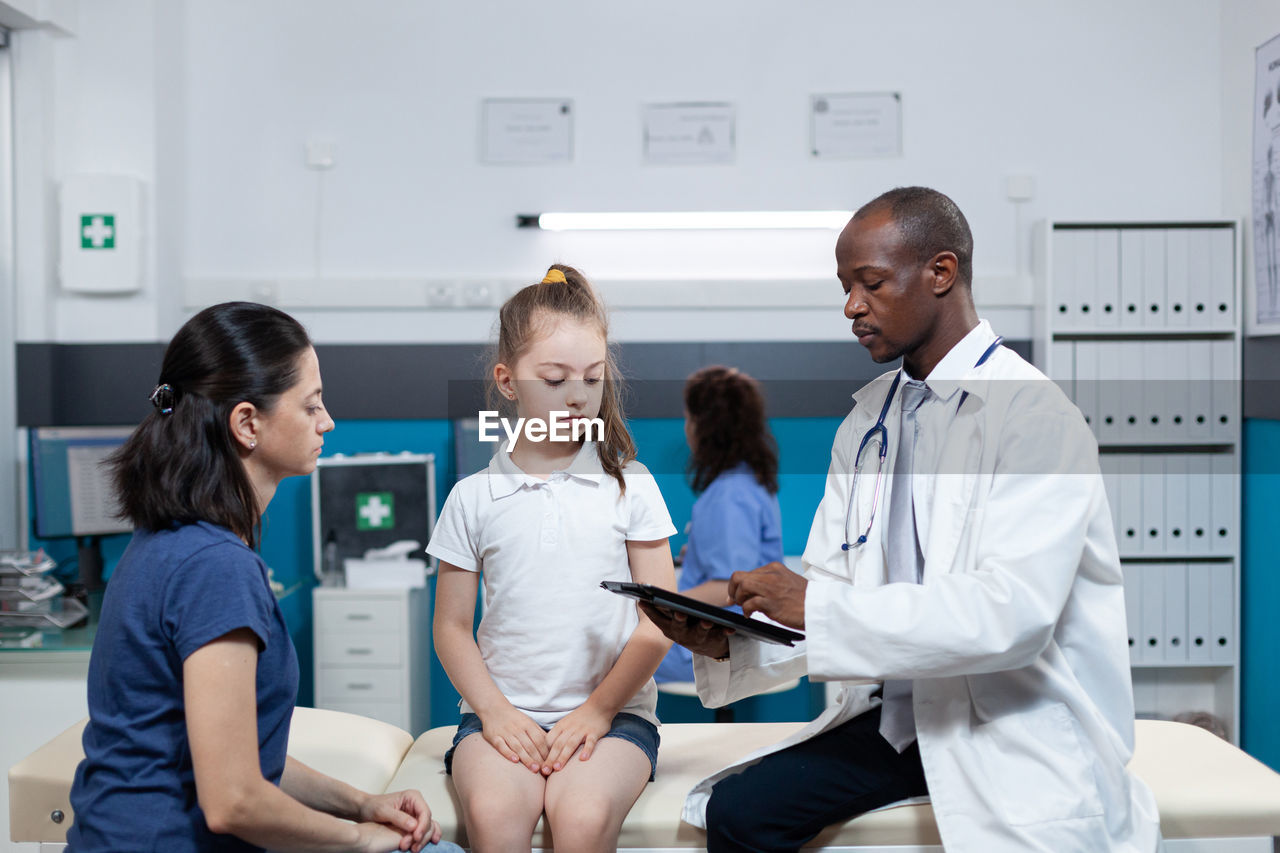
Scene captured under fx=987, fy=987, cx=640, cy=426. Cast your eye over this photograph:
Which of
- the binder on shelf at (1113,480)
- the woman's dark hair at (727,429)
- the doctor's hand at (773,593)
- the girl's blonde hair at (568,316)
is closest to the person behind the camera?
the doctor's hand at (773,593)

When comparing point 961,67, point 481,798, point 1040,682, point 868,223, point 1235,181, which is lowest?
point 481,798

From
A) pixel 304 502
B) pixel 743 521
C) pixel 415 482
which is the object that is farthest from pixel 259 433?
pixel 304 502

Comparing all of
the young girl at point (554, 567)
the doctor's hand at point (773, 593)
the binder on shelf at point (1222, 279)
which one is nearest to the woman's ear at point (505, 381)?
the young girl at point (554, 567)

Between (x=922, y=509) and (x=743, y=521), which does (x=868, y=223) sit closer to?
(x=922, y=509)

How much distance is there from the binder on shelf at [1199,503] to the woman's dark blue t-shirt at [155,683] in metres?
2.92

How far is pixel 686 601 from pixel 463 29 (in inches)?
110

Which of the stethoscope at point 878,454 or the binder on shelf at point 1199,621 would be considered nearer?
the stethoscope at point 878,454

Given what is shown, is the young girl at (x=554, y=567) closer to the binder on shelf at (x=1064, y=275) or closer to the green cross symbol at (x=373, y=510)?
the green cross symbol at (x=373, y=510)

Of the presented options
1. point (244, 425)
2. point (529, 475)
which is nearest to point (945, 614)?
point (529, 475)

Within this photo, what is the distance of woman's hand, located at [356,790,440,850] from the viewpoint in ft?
4.04

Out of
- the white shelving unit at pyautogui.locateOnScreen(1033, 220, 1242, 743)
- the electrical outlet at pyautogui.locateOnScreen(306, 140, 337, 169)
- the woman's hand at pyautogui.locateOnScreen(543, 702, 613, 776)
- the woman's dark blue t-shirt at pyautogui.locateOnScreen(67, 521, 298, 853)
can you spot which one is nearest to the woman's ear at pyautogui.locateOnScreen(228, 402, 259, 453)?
the woman's dark blue t-shirt at pyautogui.locateOnScreen(67, 521, 298, 853)

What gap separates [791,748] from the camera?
1414 millimetres

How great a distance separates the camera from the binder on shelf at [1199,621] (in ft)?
10.1

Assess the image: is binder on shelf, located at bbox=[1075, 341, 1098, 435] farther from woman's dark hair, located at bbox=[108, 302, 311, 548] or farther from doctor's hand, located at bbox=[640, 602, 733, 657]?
woman's dark hair, located at bbox=[108, 302, 311, 548]
